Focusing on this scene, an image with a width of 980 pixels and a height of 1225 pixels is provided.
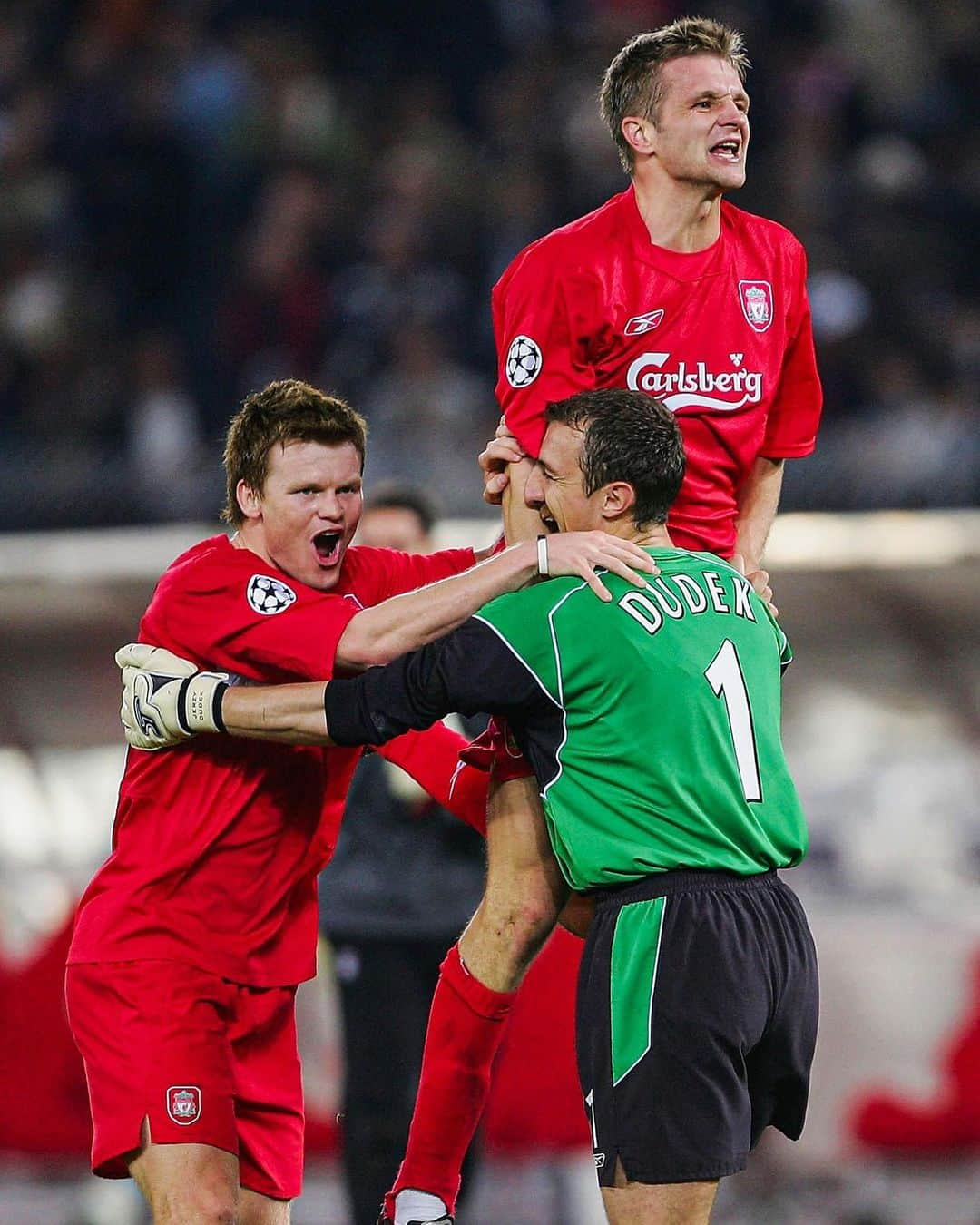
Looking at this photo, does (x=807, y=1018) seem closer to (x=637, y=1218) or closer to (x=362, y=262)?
(x=637, y=1218)

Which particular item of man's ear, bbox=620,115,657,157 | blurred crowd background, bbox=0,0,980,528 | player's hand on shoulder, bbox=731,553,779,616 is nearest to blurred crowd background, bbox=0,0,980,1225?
blurred crowd background, bbox=0,0,980,528

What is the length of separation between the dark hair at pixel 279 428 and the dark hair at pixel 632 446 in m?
0.49

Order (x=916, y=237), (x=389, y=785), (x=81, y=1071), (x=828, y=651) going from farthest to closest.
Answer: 1. (x=916, y=237)
2. (x=828, y=651)
3. (x=81, y=1071)
4. (x=389, y=785)

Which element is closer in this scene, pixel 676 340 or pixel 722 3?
pixel 676 340

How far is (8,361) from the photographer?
34.3 ft

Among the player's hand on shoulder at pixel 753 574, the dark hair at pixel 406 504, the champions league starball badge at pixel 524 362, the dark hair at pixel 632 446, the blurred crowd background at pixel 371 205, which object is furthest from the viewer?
the blurred crowd background at pixel 371 205

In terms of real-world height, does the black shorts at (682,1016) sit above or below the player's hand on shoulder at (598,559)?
below

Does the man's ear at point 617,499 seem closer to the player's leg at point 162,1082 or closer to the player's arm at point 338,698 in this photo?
the player's arm at point 338,698

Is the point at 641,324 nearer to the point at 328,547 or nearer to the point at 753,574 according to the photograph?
the point at 753,574

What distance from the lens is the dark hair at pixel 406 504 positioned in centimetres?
566

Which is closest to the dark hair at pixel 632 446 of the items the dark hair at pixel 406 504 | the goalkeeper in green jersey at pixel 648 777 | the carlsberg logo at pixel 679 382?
the goalkeeper in green jersey at pixel 648 777

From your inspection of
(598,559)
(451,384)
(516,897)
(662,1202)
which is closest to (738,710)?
(598,559)

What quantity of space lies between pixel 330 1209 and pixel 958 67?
262 inches

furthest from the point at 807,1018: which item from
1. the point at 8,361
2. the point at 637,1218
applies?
the point at 8,361
